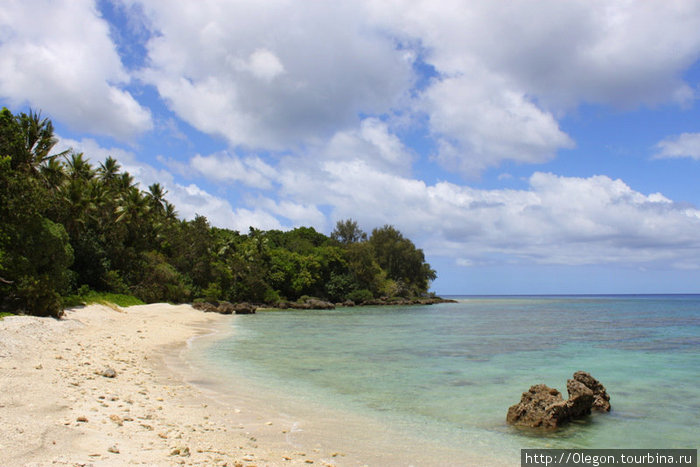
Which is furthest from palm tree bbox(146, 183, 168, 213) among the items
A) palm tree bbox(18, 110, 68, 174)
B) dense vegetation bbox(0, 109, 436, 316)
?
palm tree bbox(18, 110, 68, 174)

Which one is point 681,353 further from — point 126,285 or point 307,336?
point 126,285

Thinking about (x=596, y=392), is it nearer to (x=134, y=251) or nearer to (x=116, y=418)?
(x=116, y=418)

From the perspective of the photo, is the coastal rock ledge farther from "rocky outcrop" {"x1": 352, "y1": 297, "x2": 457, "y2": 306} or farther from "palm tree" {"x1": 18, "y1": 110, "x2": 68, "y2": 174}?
"rocky outcrop" {"x1": 352, "y1": 297, "x2": 457, "y2": 306}

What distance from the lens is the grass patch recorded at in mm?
24969

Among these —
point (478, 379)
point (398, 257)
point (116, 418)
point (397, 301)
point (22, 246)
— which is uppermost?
point (398, 257)

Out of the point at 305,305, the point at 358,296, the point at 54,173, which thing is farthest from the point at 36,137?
the point at 358,296

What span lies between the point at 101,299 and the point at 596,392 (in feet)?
99.0

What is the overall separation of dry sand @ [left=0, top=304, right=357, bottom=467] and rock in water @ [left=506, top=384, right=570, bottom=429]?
4.23 metres

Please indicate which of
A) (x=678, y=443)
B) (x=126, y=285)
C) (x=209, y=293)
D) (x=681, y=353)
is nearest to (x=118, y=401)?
(x=678, y=443)

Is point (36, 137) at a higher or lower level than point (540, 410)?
higher

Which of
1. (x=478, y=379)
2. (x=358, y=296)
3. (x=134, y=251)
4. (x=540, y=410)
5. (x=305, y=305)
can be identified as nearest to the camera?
(x=540, y=410)

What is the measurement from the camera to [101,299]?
29922 mm

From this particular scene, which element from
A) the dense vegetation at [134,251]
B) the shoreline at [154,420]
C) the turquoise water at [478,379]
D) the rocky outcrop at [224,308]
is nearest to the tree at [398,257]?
the dense vegetation at [134,251]

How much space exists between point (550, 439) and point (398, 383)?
17.5 feet
